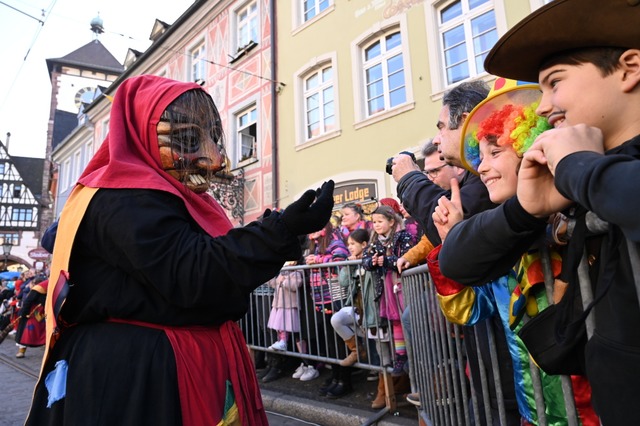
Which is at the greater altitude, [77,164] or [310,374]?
[77,164]

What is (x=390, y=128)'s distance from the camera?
827 centimetres

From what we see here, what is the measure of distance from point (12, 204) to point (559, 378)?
53.1 m

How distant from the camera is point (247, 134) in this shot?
12.1 metres

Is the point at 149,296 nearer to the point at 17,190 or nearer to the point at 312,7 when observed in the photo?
the point at 312,7

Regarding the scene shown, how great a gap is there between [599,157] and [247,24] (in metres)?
13.0

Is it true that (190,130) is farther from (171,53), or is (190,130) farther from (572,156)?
(171,53)

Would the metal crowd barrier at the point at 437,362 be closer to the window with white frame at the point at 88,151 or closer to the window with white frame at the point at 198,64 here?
the window with white frame at the point at 198,64

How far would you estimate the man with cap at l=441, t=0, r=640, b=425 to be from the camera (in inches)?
30.2

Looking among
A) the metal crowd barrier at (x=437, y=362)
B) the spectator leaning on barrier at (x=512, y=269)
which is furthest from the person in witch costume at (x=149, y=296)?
the metal crowd barrier at (x=437, y=362)

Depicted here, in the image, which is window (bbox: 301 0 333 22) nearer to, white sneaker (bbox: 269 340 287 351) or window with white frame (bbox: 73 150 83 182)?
white sneaker (bbox: 269 340 287 351)

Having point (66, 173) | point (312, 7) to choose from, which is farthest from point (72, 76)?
point (312, 7)

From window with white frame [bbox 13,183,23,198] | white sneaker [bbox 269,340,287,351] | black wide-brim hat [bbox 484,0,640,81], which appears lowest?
white sneaker [bbox 269,340,287,351]

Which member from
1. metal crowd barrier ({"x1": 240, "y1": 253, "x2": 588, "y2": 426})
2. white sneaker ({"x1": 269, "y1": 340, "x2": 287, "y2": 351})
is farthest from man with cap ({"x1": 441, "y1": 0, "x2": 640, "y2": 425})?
white sneaker ({"x1": 269, "y1": 340, "x2": 287, "y2": 351})

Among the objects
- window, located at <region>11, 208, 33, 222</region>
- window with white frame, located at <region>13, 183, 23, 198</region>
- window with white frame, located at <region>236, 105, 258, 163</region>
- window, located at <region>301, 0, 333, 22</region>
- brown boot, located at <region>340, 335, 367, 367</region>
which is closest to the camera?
brown boot, located at <region>340, 335, 367, 367</region>
